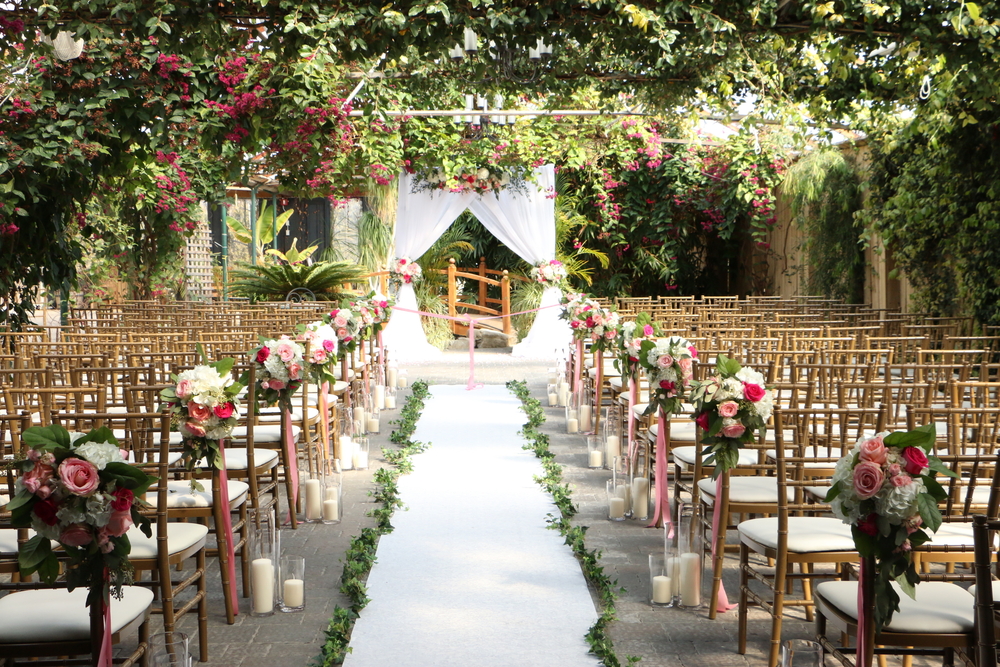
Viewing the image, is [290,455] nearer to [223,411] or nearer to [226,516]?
[226,516]

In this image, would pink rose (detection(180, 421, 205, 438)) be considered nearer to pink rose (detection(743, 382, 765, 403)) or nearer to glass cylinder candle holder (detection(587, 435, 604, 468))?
pink rose (detection(743, 382, 765, 403))

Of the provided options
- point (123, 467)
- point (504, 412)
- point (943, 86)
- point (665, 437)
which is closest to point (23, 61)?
point (504, 412)

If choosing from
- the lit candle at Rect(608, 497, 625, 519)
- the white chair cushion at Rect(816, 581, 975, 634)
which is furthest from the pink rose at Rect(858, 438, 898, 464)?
the lit candle at Rect(608, 497, 625, 519)

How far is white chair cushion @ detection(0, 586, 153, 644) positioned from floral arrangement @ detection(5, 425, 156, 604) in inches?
4.8

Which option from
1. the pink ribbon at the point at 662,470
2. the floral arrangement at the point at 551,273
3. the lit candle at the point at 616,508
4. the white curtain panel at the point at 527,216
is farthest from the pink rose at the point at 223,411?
the white curtain panel at the point at 527,216

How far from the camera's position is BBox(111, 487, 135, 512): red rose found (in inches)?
91.7

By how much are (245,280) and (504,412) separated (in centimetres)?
654

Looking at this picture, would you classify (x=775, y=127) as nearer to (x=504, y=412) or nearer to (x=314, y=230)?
(x=504, y=412)

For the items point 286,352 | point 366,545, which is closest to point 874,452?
point 366,545

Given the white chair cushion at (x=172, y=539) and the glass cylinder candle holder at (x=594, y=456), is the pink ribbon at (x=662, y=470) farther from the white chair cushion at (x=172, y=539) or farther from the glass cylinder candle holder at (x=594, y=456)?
the white chair cushion at (x=172, y=539)

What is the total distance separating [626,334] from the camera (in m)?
5.68

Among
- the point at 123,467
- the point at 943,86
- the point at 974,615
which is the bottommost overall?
the point at 974,615

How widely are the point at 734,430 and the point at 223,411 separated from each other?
5.87 feet

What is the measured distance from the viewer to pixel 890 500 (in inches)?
89.4
